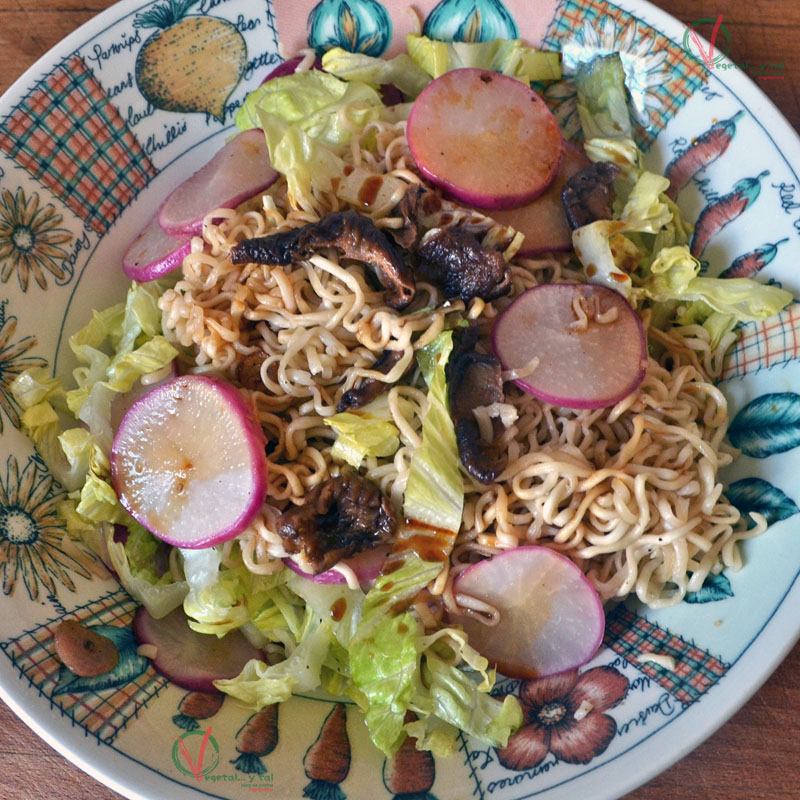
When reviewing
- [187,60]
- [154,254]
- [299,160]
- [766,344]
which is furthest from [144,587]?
[766,344]

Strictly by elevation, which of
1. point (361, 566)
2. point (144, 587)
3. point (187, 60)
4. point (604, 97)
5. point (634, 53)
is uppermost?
point (187, 60)

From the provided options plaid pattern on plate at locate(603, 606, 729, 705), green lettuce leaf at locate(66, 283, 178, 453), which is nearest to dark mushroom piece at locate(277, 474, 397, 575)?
green lettuce leaf at locate(66, 283, 178, 453)

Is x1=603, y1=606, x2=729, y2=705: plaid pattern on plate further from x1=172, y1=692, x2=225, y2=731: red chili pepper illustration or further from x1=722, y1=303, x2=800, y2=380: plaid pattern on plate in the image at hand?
x1=172, y1=692, x2=225, y2=731: red chili pepper illustration

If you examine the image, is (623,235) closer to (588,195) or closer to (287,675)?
(588,195)

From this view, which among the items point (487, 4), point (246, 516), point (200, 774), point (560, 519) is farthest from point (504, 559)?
point (487, 4)

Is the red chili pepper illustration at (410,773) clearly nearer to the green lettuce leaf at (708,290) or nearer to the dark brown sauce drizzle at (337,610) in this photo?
the dark brown sauce drizzle at (337,610)
